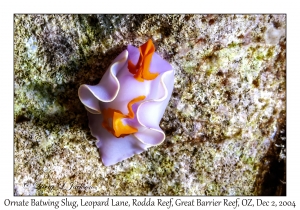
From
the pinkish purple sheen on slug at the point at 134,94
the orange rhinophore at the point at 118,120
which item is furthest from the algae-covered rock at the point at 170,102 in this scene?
the orange rhinophore at the point at 118,120

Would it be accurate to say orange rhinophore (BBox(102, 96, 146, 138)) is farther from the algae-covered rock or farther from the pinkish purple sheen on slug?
the algae-covered rock

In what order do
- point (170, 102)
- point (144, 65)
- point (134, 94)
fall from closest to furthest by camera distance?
point (144, 65)
point (134, 94)
point (170, 102)

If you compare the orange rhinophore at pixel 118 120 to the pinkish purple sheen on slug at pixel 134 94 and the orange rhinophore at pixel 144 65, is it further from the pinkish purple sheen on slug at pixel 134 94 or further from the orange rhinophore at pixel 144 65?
the orange rhinophore at pixel 144 65

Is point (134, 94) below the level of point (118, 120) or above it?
above

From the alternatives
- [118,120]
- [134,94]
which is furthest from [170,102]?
[118,120]

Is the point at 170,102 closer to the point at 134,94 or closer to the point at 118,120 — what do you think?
the point at 134,94

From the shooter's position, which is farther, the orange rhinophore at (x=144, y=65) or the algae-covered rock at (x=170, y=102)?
the algae-covered rock at (x=170, y=102)

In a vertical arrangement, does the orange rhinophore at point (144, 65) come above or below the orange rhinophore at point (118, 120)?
above

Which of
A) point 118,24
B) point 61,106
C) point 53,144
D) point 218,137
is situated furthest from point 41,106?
point 218,137
